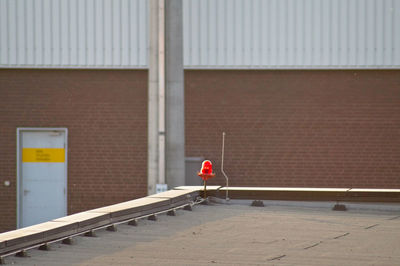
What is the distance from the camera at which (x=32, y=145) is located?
20.9 m

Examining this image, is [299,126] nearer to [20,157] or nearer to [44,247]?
[20,157]

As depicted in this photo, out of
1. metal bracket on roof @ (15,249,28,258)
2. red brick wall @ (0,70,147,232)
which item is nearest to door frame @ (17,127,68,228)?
red brick wall @ (0,70,147,232)

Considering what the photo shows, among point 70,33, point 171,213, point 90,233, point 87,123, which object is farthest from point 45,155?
point 90,233

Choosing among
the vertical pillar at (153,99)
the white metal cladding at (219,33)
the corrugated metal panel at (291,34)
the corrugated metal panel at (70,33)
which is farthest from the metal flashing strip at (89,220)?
the corrugated metal panel at (70,33)

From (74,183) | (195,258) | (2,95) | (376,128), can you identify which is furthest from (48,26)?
(195,258)

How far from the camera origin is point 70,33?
2078 centimetres

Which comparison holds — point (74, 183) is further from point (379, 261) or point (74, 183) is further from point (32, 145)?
point (379, 261)

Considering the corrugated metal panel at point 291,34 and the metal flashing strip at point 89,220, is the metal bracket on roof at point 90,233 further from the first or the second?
the corrugated metal panel at point 291,34

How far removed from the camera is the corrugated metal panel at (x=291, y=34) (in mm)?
20328

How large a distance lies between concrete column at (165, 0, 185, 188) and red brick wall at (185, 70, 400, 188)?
3.28 metres

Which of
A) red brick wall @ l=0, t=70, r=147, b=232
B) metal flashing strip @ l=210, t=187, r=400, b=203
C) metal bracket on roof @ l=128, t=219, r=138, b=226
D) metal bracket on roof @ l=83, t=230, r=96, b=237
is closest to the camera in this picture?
metal bracket on roof @ l=83, t=230, r=96, b=237

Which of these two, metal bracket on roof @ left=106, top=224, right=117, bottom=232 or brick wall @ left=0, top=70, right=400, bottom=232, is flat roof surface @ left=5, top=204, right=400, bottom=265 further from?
brick wall @ left=0, top=70, right=400, bottom=232

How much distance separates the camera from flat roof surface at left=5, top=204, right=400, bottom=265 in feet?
24.5

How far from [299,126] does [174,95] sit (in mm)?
4568
